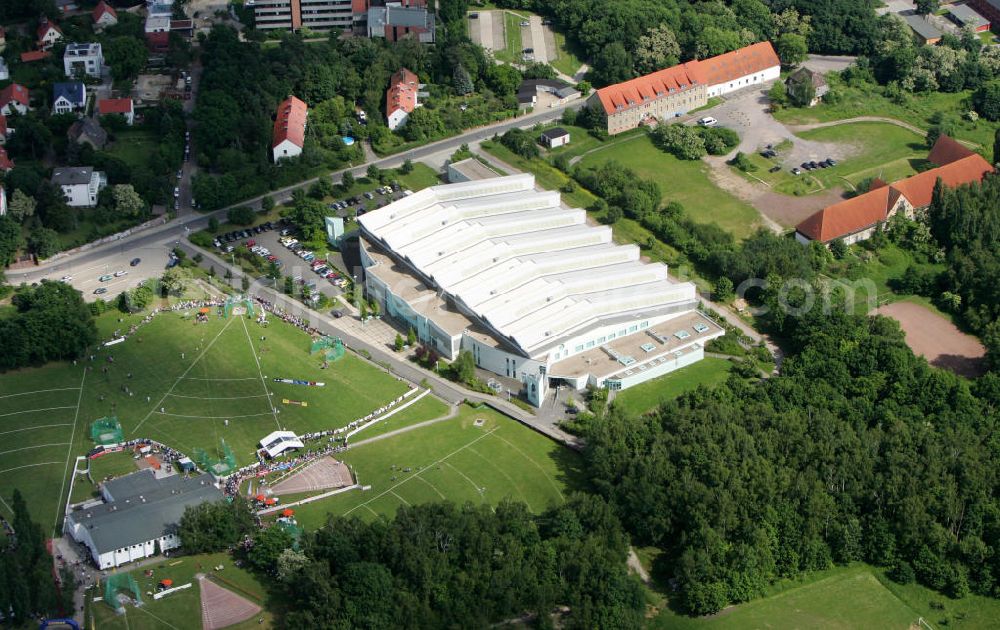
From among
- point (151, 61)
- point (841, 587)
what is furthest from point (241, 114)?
point (841, 587)

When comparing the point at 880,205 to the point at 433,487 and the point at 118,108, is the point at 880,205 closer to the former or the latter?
the point at 433,487

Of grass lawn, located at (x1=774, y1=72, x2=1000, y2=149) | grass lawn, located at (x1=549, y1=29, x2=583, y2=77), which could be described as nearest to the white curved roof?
grass lawn, located at (x1=549, y1=29, x2=583, y2=77)

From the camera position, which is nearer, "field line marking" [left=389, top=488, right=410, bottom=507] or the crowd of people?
"field line marking" [left=389, top=488, right=410, bottom=507]

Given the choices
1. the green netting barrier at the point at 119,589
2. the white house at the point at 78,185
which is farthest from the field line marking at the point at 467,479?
the white house at the point at 78,185

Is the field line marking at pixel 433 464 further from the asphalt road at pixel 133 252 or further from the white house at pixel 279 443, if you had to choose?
the asphalt road at pixel 133 252

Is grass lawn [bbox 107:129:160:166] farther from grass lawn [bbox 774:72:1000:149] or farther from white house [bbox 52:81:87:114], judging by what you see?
grass lawn [bbox 774:72:1000:149]

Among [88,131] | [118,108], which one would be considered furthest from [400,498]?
[118,108]

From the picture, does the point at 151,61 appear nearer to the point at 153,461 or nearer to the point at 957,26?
the point at 153,461
